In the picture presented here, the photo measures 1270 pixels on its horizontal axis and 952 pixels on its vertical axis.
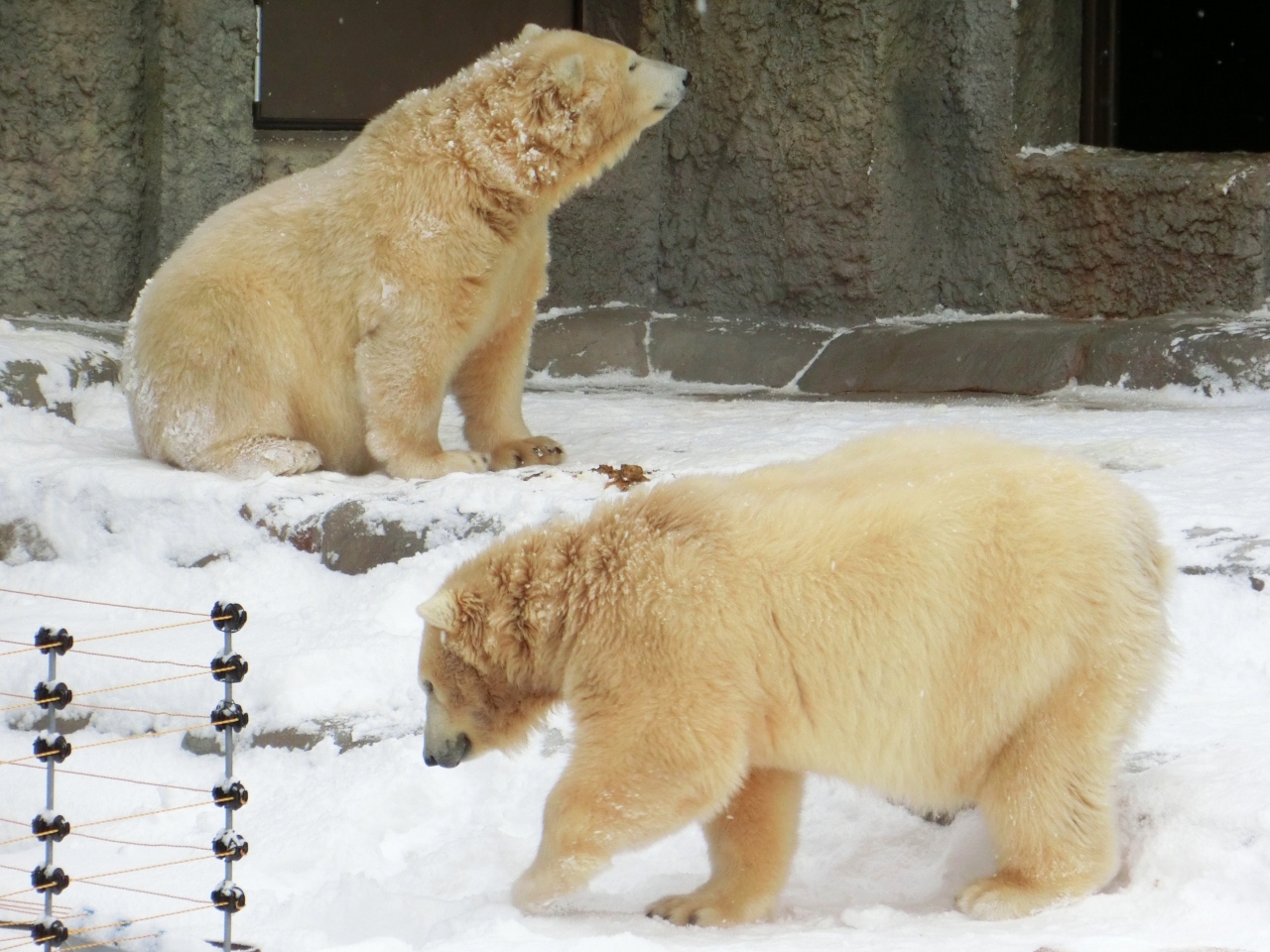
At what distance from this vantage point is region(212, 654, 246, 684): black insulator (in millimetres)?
2631

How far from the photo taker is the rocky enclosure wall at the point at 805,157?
817 cm

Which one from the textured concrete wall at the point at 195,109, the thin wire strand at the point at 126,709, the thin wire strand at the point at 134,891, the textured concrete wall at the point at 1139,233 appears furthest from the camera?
the textured concrete wall at the point at 195,109

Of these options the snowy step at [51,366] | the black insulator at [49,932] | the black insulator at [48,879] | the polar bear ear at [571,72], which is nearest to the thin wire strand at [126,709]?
the black insulator at [48,879]

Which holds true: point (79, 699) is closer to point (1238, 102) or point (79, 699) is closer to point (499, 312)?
point (499, 312)

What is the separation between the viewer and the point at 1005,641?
9.48 feet

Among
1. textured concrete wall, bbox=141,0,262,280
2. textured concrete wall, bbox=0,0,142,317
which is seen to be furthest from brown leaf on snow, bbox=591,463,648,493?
textured concrete wall, bbox=0,0,142,317

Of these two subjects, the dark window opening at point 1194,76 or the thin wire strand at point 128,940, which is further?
the dark window opening at point 1194,76

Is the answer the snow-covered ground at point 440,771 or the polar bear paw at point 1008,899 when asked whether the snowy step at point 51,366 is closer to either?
the snow-covered ground at point 440,771

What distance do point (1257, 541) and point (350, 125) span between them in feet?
21.8

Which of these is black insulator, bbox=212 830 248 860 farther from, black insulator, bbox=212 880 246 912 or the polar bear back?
the polar bear back

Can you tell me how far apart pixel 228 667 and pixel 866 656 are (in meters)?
1.20

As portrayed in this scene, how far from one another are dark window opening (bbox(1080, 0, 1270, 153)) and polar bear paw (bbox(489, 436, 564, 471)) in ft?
21.9

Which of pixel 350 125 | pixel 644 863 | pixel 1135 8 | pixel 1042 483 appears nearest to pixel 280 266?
pixel 644 863

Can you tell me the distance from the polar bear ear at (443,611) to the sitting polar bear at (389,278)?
6.96 feet
